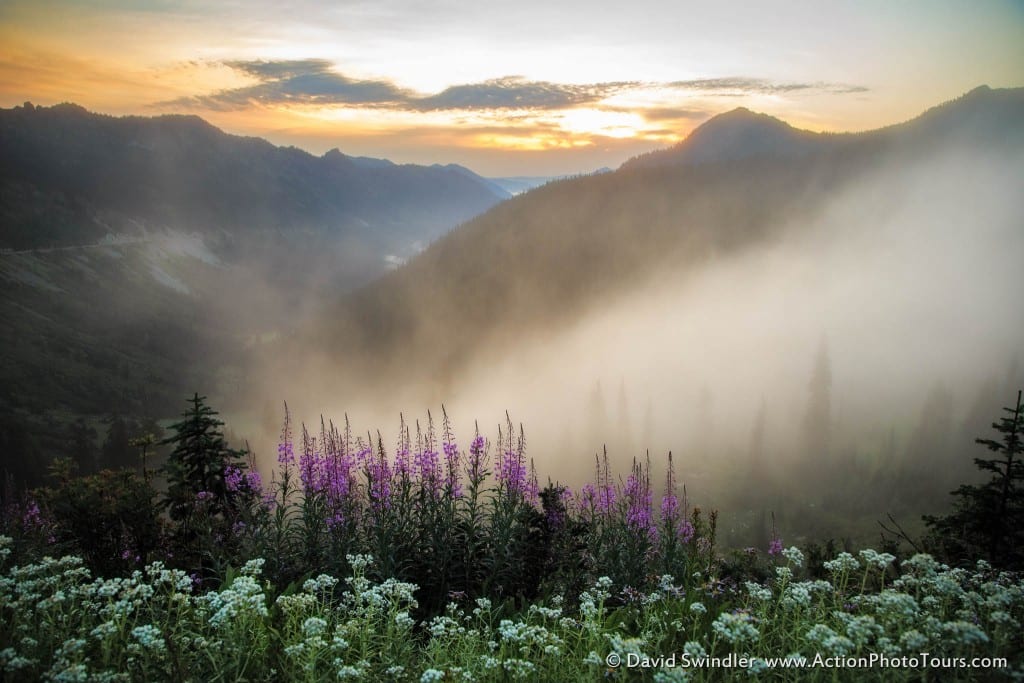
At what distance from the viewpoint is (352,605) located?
8117mm

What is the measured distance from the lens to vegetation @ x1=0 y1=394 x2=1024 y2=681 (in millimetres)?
5695

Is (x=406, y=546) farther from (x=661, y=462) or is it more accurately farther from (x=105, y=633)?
(x=661, y=462)

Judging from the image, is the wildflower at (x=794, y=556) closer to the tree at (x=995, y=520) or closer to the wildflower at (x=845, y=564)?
the wildflower at (x=845, y=564)

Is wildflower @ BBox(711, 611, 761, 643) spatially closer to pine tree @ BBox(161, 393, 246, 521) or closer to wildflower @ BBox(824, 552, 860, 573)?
wildflower @ BBox(824, 552, 860, 573)

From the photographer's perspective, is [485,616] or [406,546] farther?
[406,546]

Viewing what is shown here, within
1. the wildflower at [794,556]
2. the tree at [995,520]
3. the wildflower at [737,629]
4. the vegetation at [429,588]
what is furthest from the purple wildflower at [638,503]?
the tree at [995,520]

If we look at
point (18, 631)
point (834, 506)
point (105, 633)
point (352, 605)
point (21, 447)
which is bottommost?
point (834, 506)

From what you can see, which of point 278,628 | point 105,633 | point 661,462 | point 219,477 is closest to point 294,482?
point 219,477

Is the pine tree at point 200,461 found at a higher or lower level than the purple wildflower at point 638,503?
higher

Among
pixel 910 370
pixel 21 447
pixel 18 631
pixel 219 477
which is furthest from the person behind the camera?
pixel 910 370

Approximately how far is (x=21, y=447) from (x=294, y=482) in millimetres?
182632

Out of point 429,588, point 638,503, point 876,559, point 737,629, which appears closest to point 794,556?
point 876,559

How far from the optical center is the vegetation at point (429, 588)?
570cm

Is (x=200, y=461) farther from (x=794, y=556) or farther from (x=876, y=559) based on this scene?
(x=876, y=559)
